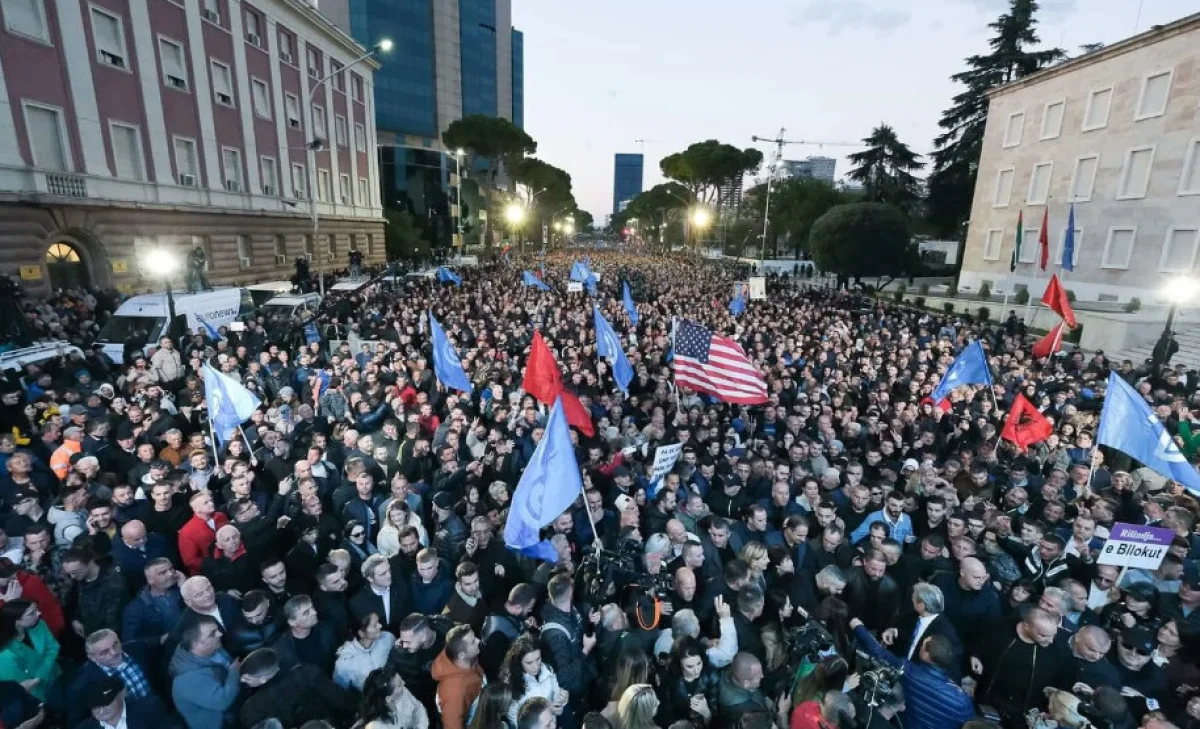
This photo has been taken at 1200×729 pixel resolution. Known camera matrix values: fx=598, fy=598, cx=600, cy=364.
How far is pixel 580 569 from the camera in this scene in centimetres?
483

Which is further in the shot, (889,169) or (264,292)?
(889,169)

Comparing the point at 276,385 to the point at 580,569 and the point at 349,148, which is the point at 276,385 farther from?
the point at 349,148

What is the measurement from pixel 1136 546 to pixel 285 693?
20.9ft

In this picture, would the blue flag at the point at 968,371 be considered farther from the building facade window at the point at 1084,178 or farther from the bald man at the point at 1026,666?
the building facade window at the point at 1084,178

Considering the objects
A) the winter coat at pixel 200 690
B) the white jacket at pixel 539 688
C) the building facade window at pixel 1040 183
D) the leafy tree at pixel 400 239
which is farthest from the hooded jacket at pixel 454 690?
the leafy tree at pixel 400 239

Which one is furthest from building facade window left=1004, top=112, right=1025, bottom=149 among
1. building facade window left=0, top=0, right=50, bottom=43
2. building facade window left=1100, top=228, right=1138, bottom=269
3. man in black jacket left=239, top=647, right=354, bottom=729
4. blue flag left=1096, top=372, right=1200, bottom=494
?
building facade window left=0, top=0, right=50, bottom=43

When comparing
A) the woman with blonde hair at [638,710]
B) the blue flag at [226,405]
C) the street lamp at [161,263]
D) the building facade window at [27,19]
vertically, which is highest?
the building facade window at [27,19]

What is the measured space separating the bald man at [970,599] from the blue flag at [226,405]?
7.47m

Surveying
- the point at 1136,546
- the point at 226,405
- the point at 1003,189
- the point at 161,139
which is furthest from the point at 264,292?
the point at 1003,189

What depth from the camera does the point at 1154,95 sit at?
84.0 ft

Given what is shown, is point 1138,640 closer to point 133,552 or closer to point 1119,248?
point 133,552

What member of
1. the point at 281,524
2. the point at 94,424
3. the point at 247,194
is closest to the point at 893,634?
the point at 281,524

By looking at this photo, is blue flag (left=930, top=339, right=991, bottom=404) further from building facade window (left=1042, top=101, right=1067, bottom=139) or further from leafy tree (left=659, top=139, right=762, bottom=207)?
leafy tree (left=659, top=139, right=762, bottom=207)

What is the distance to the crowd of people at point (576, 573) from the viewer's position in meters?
3.46
